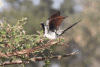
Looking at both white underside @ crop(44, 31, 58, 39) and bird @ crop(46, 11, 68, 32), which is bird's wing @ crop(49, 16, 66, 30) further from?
white underside @ crop(44, 31, 58, 39)

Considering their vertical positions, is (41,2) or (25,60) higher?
(41,2)

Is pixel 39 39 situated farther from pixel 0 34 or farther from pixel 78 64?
pixel 78 64

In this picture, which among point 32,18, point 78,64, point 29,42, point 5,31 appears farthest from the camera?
point 78,64

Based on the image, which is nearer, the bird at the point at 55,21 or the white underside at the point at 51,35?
the bird at the point at 55,21

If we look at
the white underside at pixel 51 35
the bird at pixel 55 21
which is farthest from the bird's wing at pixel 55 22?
the white underside at pixel 51 35

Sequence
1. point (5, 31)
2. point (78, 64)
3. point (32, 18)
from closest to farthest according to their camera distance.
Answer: point (5, 31) < point (32, 18) < point (78, 64)

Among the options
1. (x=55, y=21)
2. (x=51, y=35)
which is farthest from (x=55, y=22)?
(x=51, y=35)

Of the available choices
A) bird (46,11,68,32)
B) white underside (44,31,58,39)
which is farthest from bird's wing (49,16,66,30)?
white underside (44,31,58,39)

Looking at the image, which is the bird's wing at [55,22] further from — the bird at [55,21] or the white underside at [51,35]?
the white underside at [51,35]

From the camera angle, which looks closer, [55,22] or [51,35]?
[55,22]

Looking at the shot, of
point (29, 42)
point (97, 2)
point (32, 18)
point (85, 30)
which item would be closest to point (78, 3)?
point (97, 2)

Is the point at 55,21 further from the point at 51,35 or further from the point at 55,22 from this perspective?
the point at 51,35
